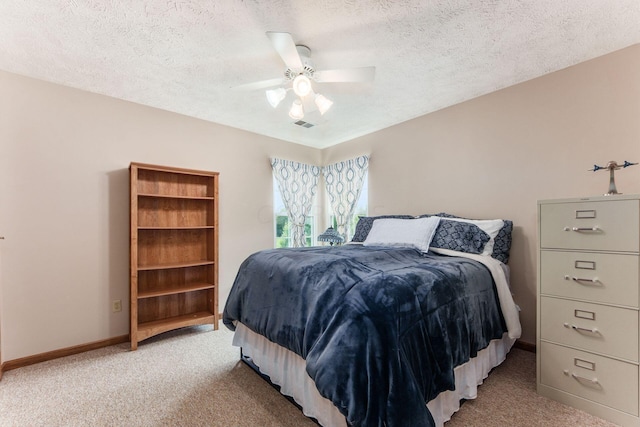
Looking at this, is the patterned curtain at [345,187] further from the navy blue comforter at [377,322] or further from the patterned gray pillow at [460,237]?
the navy blue comforter at [377,322]

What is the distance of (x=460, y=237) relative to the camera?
2539mm

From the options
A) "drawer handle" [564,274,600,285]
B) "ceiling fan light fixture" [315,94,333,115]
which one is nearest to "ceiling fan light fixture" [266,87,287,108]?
"ceiling fan light fixture" [315,94,333,115]

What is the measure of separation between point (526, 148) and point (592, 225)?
114 cm

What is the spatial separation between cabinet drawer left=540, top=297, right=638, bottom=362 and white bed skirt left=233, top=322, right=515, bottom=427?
0.44 metres

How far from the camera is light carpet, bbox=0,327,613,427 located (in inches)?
64.8

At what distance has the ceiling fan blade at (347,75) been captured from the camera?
199 cm

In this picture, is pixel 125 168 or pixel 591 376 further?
pixel 125 168

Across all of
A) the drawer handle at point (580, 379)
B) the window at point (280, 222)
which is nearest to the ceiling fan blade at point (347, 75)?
the window at point (280, 222)

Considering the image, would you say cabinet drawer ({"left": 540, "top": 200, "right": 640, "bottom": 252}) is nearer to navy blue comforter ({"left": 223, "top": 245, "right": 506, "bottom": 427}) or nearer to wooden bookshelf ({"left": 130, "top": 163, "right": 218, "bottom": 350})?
navy blue comforter ({"left": 223, "top": 245, "right": 506, "bottom": 427})

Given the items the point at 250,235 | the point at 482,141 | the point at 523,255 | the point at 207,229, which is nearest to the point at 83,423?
the point at 207,229

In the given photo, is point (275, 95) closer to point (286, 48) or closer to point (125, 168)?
point (286, 48)

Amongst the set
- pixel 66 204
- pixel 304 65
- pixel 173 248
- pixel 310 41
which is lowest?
pixel 173 248

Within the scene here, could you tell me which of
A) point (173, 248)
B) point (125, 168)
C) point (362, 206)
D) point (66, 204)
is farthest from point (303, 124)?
point (66, 204)

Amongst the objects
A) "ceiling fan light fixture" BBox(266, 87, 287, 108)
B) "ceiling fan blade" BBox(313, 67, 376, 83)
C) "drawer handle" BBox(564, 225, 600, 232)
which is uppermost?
"ceiling fan blade" BBox(313, 67, 376, 83)
